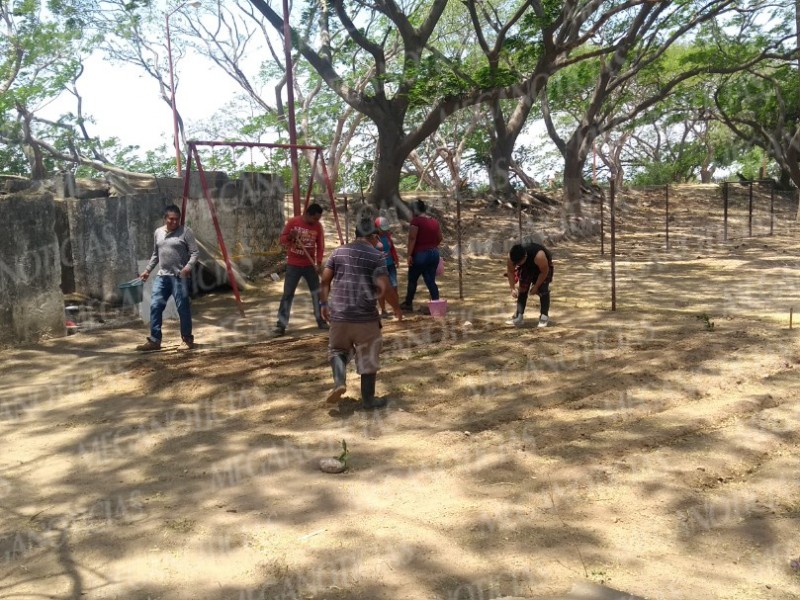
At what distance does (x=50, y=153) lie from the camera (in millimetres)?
24391

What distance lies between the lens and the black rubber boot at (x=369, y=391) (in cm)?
600

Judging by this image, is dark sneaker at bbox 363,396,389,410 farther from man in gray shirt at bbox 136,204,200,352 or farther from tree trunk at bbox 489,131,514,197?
tree trunk at bbox 489,131,514,197

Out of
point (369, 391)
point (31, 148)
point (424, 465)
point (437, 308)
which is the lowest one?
point (424, 465)

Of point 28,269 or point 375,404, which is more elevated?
point 28,269

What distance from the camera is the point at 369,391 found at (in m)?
6.02

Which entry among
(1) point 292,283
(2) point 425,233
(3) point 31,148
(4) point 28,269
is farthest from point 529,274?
(3) point 31,148

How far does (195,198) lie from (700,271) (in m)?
8.80

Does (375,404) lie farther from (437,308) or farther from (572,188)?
(572,188)

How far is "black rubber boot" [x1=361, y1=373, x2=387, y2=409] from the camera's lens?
6.00 metres

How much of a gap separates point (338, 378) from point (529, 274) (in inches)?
130

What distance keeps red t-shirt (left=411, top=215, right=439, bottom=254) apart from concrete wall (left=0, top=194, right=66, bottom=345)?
4.30 meters

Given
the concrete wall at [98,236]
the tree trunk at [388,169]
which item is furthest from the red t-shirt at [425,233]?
the tree trunk at [388,169]

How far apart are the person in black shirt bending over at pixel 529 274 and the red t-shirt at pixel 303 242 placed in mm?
2165

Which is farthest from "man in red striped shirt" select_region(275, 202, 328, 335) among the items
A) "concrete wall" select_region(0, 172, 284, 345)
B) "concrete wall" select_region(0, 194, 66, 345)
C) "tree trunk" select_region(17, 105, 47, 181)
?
"tree trunk" select_region(17, 105, 47, 181)
